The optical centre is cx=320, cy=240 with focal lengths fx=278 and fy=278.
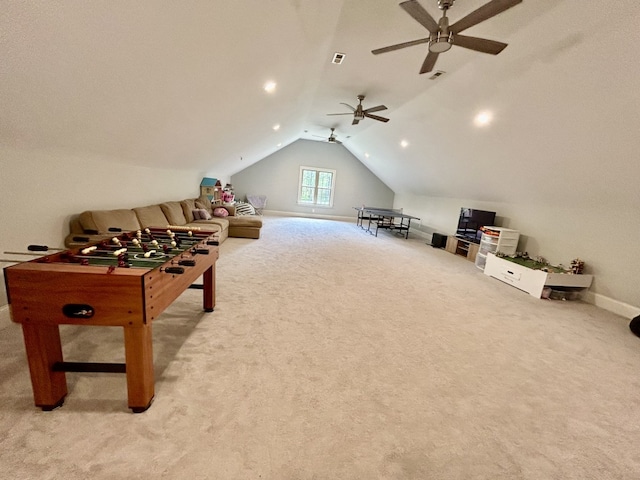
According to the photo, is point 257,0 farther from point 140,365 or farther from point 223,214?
point 223,214

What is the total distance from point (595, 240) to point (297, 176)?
27.1ft

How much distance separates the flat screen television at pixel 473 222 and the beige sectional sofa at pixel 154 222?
455 centimetres

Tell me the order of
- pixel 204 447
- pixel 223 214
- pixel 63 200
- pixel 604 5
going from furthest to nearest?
pixel 223 214, pixel 63 200, pixel 604 5, pixel 204 447

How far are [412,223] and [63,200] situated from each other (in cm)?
859

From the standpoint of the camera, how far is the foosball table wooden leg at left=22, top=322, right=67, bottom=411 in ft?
4.61

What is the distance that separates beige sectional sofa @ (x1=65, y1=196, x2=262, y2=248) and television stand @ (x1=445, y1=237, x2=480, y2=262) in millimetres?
4486

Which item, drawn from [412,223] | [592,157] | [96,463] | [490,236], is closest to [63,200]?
[96,463]

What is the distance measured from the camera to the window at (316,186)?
34.0 ft

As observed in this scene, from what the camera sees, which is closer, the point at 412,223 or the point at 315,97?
the point at 315,97

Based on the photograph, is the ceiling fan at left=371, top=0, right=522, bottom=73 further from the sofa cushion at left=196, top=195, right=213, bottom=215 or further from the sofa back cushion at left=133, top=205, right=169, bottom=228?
the sofa cushion at left=196, top=195, right=213, bottom=215

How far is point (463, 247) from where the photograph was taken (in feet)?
20.6

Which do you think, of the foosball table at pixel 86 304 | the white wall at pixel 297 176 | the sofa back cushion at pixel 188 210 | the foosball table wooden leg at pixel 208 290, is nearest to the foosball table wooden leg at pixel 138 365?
the foosball table at pixel 86 304

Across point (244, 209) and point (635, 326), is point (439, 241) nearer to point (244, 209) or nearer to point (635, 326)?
point (635, 326)

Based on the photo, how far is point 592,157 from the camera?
3.26 metres
